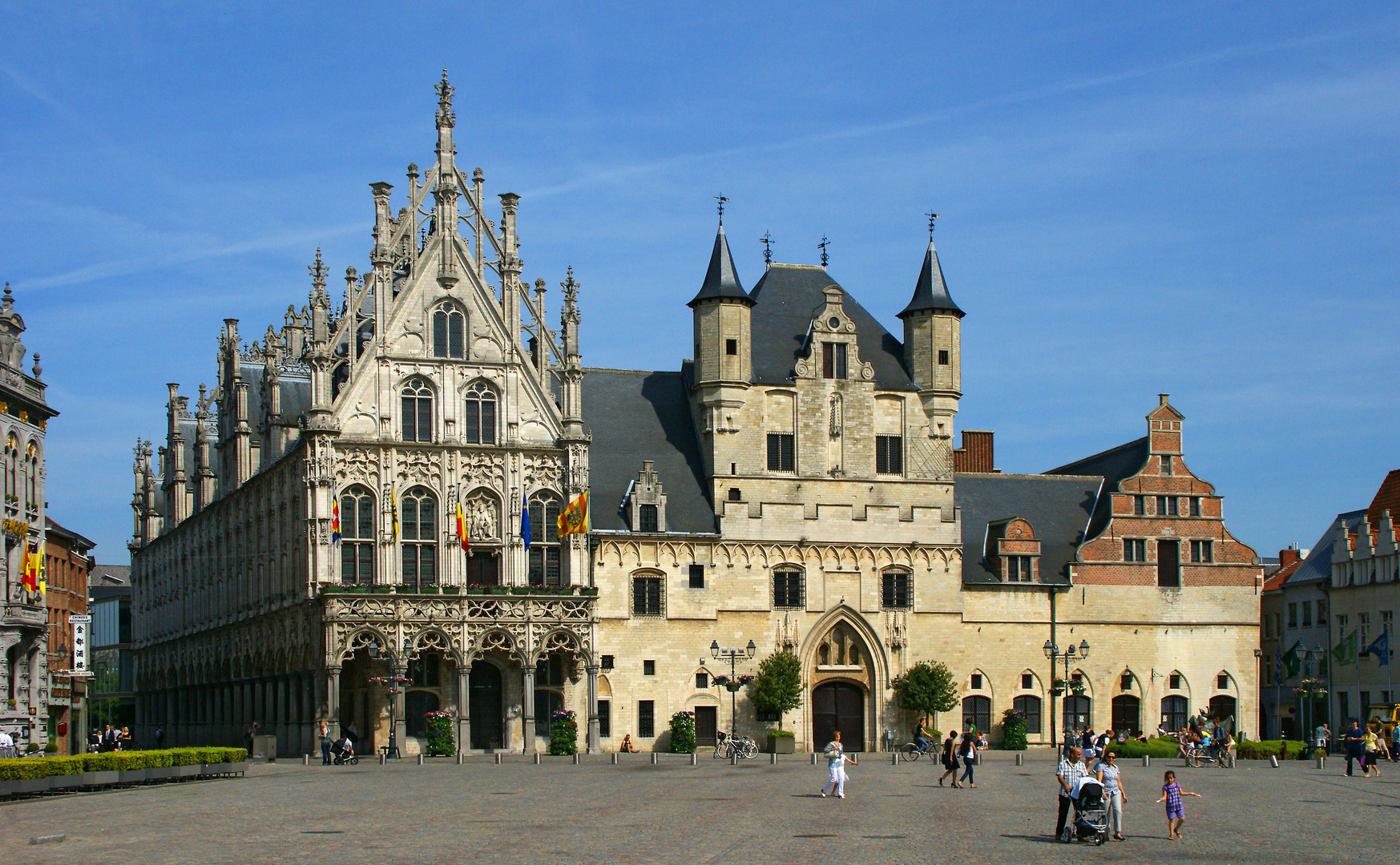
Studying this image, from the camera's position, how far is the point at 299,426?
60.0 meters

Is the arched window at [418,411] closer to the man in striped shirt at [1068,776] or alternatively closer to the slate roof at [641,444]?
the slate roof at [641,444]

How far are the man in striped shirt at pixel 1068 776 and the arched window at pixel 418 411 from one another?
3500 cm

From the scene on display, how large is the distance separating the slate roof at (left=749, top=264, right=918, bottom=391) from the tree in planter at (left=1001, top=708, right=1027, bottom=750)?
13198 millimetres

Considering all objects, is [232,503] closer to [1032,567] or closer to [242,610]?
[242,610]

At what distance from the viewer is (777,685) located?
63125 millimetres

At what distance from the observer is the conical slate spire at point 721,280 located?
66125 mm

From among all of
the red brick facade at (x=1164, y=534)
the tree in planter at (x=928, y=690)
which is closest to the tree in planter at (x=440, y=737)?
the tree in planter at (x=928, y=690)

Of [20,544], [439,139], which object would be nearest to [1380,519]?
[439,139]

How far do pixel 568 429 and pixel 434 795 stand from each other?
24.9m

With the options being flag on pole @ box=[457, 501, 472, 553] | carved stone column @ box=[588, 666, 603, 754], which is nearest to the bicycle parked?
carved stone column @ box=[588, 666, 603, 754]

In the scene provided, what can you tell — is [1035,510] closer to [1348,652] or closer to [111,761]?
[1348,652]

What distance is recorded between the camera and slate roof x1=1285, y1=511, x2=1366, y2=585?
263ft

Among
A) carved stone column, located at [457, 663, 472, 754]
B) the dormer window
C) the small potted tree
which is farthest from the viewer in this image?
the dormer window

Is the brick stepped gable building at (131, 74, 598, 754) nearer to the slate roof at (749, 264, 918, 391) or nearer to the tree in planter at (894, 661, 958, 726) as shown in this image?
the slate roof at (749, 264, 918, 391)
